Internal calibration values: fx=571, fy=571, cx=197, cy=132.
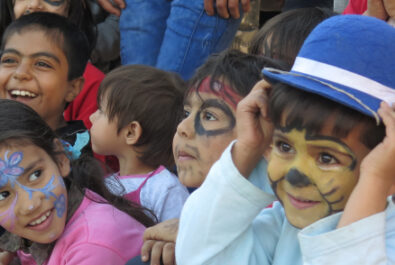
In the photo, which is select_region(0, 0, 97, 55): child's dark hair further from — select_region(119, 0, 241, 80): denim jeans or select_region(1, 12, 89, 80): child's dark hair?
select_region(119, 0, 241, 80): denim jeans

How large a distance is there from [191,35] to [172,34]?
13cm

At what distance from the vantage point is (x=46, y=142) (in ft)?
7.24

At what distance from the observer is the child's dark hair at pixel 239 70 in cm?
187

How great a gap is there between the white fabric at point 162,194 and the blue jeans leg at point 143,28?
88 centimetres

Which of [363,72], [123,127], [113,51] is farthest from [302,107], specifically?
[113,51]

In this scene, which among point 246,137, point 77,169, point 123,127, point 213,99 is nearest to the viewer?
point 246,137

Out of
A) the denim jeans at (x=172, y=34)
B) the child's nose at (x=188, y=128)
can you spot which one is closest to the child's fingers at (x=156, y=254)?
the child's nose at (x=188, y=128)

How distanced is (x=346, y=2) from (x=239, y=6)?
788 millimetres

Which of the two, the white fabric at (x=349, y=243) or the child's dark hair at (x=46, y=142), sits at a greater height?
the white fabric at (x=349, y=243)

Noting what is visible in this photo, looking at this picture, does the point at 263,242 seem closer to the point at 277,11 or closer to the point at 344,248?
the point at 344,248

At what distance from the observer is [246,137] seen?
1566 mm

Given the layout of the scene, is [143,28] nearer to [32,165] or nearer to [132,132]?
[132,132]

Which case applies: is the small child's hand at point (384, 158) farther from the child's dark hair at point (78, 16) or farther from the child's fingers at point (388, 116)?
the child's dark hair at point (78, 16)

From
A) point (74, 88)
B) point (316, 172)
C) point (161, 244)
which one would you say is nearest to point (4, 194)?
point (161, 244)
